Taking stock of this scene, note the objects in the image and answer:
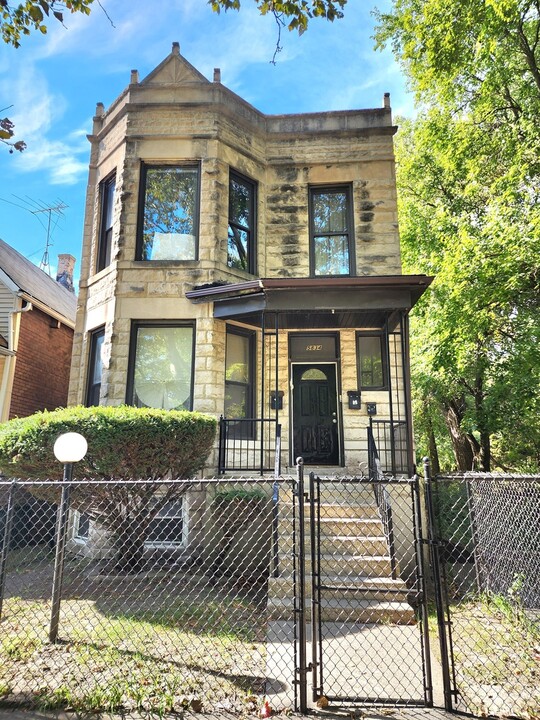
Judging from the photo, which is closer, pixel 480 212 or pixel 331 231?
pixel 331 231

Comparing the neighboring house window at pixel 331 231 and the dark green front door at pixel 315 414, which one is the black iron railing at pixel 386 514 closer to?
the dark green front door at pixel 315 414

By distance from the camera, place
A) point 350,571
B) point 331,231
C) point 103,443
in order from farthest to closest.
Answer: point 331,231 < point 103,443 < point 350,571

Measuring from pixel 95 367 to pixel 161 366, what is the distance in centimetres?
168

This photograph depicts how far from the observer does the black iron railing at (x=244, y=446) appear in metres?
8.20

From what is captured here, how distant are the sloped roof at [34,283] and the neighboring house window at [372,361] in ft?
27.5

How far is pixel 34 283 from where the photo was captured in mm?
13531

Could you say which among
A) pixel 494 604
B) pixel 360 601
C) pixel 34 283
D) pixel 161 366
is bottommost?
pixel 494 604

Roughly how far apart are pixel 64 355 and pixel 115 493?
8.81 meters

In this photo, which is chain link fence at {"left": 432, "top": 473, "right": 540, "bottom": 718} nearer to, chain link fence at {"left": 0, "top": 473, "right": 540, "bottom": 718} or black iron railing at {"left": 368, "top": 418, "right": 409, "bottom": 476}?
chain link fence at {"left": 0, "top": 473, "right": 540, "bottom": 718}

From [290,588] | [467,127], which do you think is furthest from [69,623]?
[467,127]

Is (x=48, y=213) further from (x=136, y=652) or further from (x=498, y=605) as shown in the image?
(x=498, y=605)

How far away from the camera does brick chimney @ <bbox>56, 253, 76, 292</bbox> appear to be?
18828 mm

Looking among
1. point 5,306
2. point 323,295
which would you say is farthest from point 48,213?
point 323,295

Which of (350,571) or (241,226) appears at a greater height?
(241,226)
